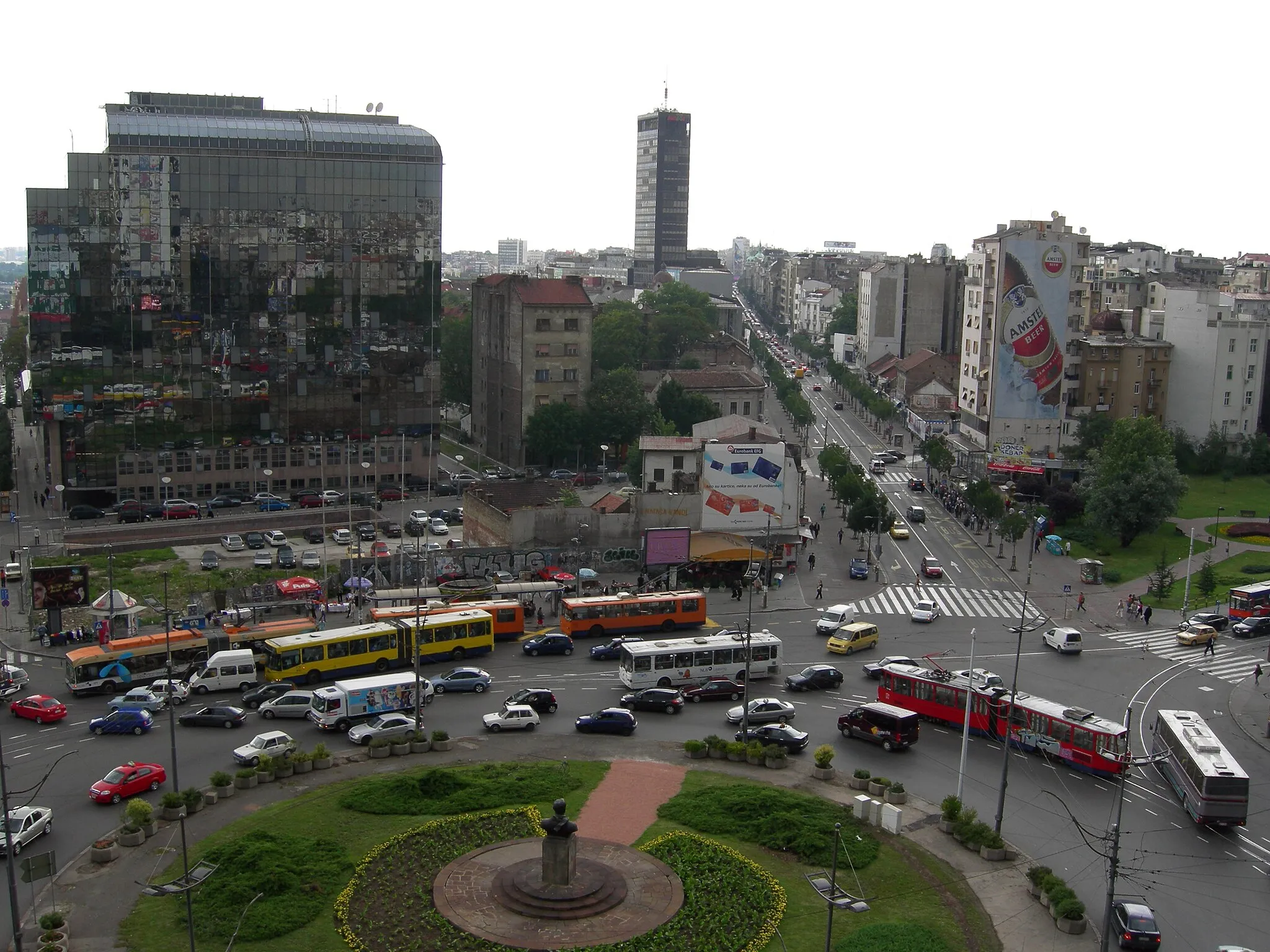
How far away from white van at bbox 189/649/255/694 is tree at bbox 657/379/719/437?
66058 millimetres

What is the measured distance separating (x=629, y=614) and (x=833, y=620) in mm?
9654

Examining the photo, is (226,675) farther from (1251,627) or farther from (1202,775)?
(1251,627)

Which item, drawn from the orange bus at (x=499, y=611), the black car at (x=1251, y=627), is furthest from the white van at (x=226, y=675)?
the black car at (x=1251, y=627)

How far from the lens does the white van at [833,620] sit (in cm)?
5756

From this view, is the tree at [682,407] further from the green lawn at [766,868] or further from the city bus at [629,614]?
the green lawn at [766,868]

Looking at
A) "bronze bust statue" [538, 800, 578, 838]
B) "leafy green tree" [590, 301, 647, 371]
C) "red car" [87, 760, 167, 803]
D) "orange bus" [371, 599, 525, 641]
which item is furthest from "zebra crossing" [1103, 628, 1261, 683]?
"leafy green tree" [590, 301, 647, 371]

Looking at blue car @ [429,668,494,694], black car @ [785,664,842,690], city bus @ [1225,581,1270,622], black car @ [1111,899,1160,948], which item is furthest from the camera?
city bus @ [1225,581,1270,622]

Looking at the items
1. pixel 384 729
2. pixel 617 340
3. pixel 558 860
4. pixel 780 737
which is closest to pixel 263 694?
pixel 384 729

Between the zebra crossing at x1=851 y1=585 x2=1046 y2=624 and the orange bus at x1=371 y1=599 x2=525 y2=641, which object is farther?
the zebra crossing at x1=851 y1=585 x2=1046 y2=624

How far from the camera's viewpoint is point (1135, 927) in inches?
1161

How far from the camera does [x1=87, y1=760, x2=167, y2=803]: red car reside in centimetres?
3669

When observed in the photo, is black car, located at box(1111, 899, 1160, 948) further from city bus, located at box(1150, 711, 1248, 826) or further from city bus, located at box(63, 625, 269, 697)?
city bus, located at box(63, 625, 269, 697)

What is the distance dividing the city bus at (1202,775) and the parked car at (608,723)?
57.4 feet

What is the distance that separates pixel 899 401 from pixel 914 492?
41.3 m
